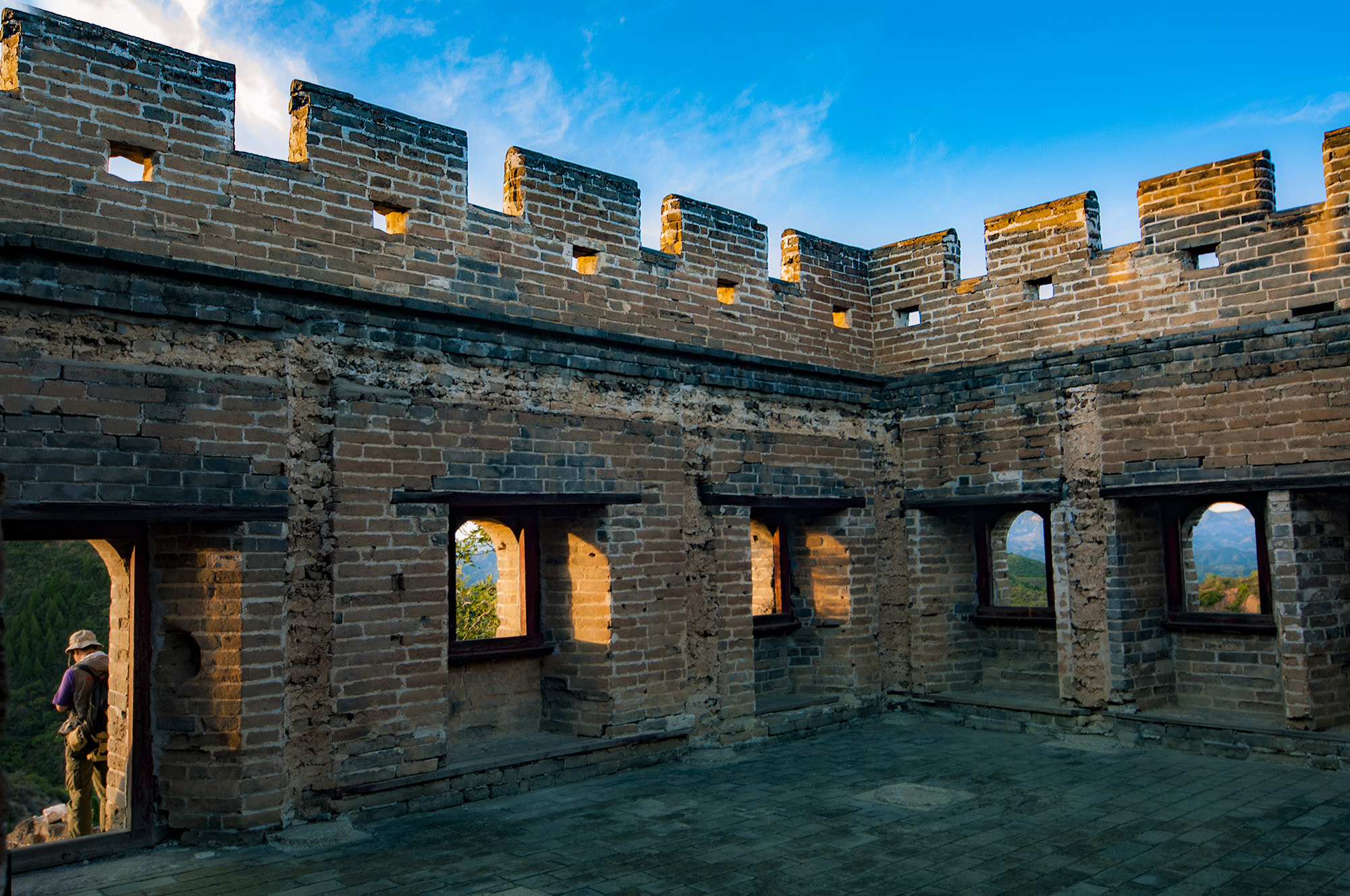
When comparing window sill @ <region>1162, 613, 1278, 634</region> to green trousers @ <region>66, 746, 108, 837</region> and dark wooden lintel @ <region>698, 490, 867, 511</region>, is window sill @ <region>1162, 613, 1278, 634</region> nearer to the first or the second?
dark wooden lintel @ <region>698, 490, 867, 511</region>

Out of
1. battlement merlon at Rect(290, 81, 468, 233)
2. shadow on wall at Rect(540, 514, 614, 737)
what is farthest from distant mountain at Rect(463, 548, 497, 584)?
battlement merlon at Rect(290, 81, 468, 233)

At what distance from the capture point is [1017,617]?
9984 mm

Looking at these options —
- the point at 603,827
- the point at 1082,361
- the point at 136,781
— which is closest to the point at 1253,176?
the point at 1082,361

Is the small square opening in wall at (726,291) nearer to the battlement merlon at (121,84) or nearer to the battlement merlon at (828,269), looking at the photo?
the battlement merlon at (828,269)

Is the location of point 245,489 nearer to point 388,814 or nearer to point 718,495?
point 388,814

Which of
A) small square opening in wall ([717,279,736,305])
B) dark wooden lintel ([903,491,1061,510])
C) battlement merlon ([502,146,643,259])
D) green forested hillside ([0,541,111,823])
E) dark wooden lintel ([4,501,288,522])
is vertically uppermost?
battlement merlon ([502,146,643,259])

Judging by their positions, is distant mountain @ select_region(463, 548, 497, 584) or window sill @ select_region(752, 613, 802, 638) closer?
window sill @ select_region(752, 613, 802, 638)

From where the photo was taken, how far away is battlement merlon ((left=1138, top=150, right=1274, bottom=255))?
855 cm

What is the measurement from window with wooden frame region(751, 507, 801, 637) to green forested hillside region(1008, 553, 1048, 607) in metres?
21.3

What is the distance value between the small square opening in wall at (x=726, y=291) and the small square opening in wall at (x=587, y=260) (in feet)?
5.04

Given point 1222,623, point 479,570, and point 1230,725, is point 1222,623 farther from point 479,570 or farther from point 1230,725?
point 479,570

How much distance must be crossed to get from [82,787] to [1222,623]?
32.9ft

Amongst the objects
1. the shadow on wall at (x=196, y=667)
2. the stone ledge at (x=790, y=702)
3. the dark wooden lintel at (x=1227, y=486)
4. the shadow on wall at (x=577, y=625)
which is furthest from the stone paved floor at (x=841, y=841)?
the dark wooden lintel at (x=1227, y=486)

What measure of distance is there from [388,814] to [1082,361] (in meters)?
7.41
